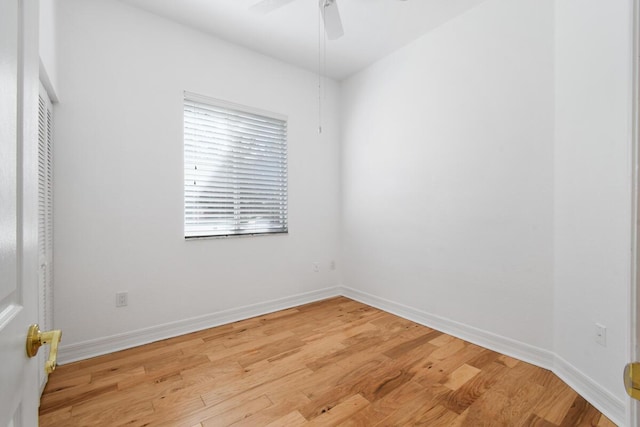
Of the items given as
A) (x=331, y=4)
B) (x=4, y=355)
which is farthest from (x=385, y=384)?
(x=331, y=4)

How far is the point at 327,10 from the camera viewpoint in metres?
2.03

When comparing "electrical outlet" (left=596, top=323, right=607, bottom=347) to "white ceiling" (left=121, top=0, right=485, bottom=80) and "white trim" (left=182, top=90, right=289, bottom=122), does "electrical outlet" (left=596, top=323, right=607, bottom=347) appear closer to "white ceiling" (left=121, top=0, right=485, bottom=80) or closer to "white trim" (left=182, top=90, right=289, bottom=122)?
"white ceiling" (left=121, top=0, right=485, bottom=80)

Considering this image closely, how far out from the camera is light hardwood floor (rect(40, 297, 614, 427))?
1.57 meters

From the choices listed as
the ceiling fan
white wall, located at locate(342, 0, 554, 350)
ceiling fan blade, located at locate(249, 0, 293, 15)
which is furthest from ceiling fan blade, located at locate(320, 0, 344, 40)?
white wall, located at locate(342, 0, 554, 350)

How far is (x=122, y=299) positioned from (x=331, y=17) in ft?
8.87

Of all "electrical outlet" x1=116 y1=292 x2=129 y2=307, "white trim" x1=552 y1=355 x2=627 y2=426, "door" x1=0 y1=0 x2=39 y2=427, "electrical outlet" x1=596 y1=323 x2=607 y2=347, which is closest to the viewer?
"door" x1=0 y1=0 x2=39 y2=427

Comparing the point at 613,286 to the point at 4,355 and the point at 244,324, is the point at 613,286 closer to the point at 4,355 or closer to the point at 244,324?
Answer: the point at 4,355

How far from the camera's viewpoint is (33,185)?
0.68 metres

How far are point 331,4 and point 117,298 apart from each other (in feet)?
9.00

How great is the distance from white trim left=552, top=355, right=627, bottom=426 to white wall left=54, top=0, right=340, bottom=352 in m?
2.46

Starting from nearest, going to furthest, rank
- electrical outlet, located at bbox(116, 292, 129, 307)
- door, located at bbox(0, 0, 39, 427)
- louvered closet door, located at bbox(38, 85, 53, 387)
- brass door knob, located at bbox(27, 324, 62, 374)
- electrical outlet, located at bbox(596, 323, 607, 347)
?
door, located at bbox(0, 0, 39, 427) → brass door knob, located at bbox(27, 324, 62, 374) → electrical outlet, located at bbox(596, 323, 607, 347) → louvered closet door, located at bbox(38, 85, 53, 387) → electrical outlet, located at bbox(116, 292, 129, 307)

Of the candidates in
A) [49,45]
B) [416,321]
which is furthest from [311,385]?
[49,45]

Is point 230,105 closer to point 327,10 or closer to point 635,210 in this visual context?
point 327,10

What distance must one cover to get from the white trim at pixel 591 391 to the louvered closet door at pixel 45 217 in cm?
317
